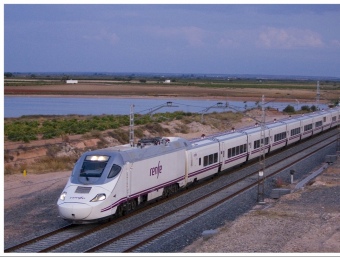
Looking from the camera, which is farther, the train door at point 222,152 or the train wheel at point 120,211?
the train door at point 222,152

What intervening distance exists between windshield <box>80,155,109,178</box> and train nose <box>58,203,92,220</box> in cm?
150

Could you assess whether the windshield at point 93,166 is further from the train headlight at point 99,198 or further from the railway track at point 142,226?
the railway track at point 142,226

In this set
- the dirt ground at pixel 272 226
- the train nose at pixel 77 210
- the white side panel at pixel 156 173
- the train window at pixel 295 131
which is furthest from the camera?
the train window at pixel 295 131

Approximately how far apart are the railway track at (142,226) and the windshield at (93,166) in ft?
6.09

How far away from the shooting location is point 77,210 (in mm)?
20219

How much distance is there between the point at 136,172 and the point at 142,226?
2.50m

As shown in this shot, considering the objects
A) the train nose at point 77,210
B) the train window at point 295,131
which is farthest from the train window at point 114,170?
the train window at point 295,131

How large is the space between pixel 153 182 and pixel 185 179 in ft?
13.2

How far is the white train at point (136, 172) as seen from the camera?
20.6 meters

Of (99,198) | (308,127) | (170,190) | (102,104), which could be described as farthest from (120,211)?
(102,104)

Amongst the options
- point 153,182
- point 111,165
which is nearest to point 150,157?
point 153,182

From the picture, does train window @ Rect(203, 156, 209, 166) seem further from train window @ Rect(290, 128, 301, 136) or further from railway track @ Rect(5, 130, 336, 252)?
train window @ Rect(290, 128, 301, 136)

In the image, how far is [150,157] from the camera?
24.4m

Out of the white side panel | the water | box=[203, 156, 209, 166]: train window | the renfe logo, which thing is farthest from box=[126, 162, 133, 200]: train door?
the water
